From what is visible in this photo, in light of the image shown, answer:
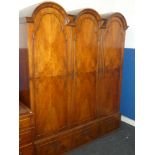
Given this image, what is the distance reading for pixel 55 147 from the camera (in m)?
2.43

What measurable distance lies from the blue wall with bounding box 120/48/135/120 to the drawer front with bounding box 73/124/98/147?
781 millimetres

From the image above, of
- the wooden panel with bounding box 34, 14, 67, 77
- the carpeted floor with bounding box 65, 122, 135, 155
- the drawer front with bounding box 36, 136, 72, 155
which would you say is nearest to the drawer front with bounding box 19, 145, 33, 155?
the drawer front with bounding box 36, 136, 72, 155

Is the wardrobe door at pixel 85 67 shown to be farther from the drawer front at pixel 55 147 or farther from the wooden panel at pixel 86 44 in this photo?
the drawer front at pixel 55 147

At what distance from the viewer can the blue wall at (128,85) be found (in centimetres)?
318

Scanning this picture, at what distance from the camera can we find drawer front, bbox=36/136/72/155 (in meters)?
2.31

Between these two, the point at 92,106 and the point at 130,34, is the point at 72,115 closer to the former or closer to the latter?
the point at 92,106

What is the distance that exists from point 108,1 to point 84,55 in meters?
1.41

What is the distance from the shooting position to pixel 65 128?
8.29ft

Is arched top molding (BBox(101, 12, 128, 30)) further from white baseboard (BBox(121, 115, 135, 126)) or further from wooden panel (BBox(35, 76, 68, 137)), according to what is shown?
white baseboard (BBox(121, 115, 135, 126))

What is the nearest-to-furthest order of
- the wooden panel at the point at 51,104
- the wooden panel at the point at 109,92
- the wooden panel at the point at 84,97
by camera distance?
1. the wooden panel at the point at 51,104
2. the wooden panel at the point at 84,97
3. the wooden panel at the point at 109,92

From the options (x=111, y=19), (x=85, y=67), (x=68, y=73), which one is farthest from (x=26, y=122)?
(x=111, y=19)

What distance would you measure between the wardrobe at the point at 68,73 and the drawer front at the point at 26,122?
0.13 m

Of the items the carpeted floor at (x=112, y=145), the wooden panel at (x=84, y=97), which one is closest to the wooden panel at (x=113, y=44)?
the wooden panel at (x=84, y=97)

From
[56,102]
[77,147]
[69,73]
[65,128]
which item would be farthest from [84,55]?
[77,147]
